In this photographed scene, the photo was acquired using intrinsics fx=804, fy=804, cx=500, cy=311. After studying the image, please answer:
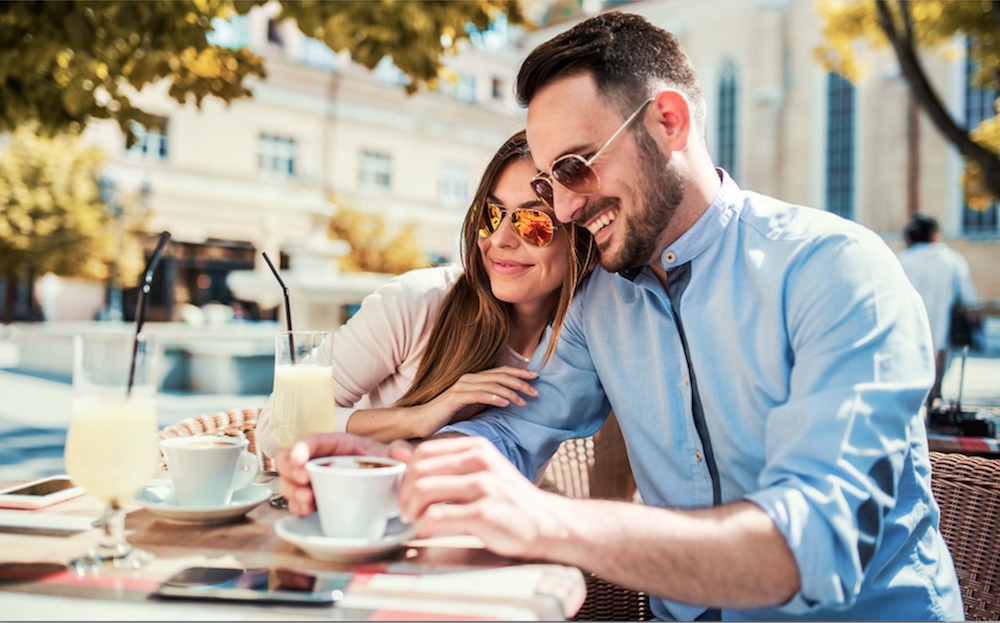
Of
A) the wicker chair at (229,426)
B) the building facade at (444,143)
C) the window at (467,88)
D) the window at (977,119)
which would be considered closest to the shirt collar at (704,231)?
the wicker chair at (229,426)

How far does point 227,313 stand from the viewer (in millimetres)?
24156

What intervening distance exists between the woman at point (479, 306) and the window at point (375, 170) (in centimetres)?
2628

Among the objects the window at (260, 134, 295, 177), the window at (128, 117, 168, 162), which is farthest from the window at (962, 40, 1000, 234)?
the window at (128, 117, 168, 162)

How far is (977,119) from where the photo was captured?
24688 millimetres

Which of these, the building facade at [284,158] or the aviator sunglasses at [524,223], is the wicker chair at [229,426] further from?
the building facade at [284,158]

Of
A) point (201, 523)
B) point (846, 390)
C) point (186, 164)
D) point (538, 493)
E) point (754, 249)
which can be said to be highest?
point (186, 164)

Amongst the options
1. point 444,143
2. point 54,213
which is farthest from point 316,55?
point 54,213

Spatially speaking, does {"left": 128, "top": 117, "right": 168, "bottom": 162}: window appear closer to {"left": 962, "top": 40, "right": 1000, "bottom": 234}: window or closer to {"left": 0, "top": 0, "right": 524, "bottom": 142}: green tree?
{"left": 0, "top": 0, "right": 524, "bottom": 142}: green tree

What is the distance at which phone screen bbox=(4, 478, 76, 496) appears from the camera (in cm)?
160

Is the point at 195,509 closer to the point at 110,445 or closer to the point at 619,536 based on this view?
the point at 110,445

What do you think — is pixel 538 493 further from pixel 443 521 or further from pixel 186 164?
pixel 186 164

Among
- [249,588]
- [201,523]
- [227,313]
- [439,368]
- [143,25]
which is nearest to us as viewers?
[249,588]

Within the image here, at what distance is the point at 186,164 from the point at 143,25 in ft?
Result: 72.5

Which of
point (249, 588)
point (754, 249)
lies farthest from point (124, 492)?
point (754, 249)
